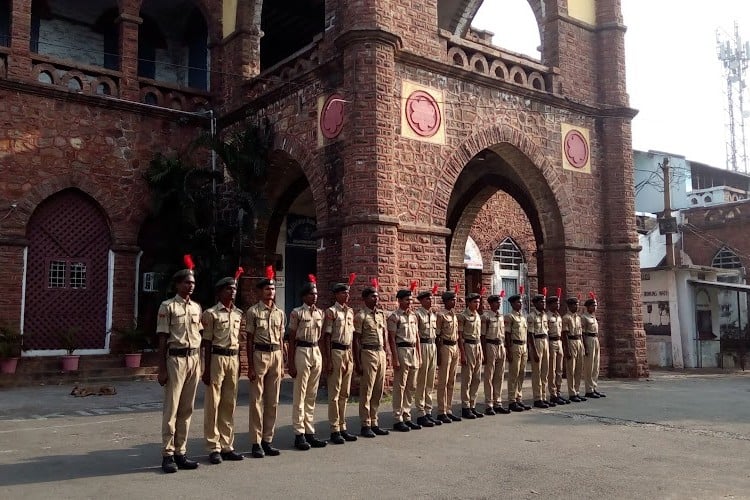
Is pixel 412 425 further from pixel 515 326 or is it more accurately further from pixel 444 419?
pixel 515 326

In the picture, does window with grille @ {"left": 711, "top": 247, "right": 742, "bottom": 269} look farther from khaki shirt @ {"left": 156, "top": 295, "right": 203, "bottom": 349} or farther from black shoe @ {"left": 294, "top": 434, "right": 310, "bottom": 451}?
khaki shirt @ {"left": 156, "top": 295, "right": 203, "bottom": 349}

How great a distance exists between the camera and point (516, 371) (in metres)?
9.27

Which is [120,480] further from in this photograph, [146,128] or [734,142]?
[734,142]

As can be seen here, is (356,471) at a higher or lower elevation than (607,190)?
lower

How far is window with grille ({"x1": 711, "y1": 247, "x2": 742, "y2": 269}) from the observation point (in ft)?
74.8

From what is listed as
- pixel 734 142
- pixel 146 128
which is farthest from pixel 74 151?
pixel 734 142

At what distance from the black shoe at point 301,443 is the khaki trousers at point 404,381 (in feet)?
4.67

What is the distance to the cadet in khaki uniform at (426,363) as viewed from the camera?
26.2 feet

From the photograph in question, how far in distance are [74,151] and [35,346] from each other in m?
3.59

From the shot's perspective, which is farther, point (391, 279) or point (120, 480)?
point (391, 279)

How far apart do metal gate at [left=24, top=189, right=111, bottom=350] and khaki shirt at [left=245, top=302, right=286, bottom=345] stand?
689 cm

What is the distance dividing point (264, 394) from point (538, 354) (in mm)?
4541

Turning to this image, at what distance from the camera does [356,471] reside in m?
5.65

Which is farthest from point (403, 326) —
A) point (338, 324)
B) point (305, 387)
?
point (305, 387)
